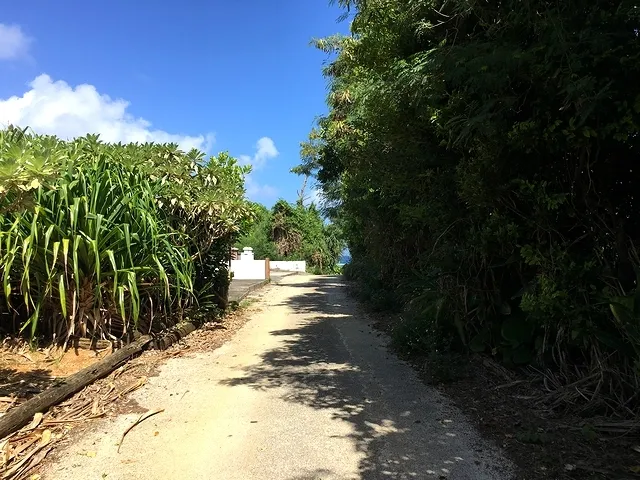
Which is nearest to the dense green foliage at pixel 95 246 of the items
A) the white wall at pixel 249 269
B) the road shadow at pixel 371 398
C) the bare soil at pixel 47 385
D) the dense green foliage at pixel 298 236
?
the bare soil at pixel 47 385

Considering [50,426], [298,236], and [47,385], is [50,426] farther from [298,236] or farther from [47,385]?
[298,236]

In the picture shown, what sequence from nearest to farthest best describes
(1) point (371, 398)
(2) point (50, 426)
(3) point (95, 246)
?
(2) point (50, 426) → (1) point (371, 398) → (3) point (95, 246)

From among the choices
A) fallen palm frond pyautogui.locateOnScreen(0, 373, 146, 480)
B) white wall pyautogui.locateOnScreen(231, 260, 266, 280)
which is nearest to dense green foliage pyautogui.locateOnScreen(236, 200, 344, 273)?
white wall pyautogui.locateOnScreen(231, 260, 266, 280)

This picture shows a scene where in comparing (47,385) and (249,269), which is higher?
(249,269)

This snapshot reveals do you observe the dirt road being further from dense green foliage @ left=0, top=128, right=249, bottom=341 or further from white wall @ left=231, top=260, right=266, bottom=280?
white wall @ left=231, top=260, right=266, bottom=280

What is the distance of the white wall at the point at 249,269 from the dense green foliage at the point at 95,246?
17.2 m

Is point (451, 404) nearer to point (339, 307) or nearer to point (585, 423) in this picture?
point (585, 423)

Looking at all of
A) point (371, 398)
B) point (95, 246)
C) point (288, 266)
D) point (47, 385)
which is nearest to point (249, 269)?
point (288, 266)

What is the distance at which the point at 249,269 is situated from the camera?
25969 millimetres

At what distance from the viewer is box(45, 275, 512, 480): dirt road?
3.49 meters

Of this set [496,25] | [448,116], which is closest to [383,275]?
[448,116]

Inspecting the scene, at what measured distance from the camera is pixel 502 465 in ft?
11.4

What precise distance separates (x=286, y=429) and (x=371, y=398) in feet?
4.02

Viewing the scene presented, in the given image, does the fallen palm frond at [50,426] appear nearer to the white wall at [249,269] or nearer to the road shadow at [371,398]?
the road shadow at [371,398]
